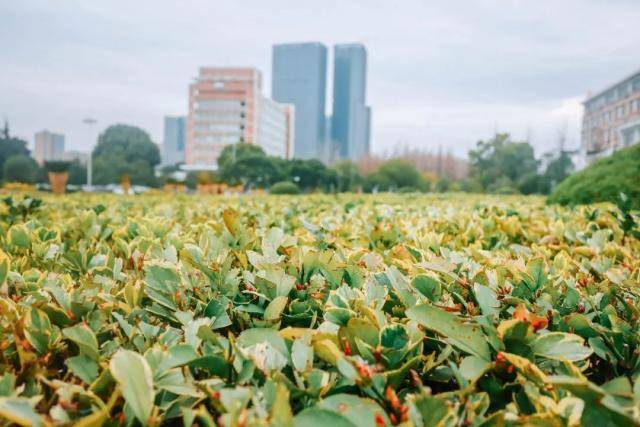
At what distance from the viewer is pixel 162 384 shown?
0.95 meters

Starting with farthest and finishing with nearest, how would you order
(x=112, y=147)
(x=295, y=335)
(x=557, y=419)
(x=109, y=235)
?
(x=112, y=147) → (x=109, y=235) → (x=295, y=335) → (x=557, y=419)

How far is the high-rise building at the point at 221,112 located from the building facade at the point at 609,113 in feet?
196

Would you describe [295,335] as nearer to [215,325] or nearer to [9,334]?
Result: [215,325]

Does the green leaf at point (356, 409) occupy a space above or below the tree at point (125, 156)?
below

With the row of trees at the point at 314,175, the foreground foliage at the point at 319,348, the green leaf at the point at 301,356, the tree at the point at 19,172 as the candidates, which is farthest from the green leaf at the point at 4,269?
the tree at the point at 19,172

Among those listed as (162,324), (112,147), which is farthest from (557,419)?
(112,147)

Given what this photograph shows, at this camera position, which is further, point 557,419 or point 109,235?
point 109,235

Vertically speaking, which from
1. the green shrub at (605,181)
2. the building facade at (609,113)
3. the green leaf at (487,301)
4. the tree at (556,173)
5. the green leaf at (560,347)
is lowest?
the green leaf at (560,347)

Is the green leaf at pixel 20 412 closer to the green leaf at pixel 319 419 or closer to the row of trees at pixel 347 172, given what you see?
the green leaf at pixel 319 419

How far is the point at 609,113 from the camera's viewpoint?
7269cm

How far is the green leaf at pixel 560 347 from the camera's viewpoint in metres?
1.07

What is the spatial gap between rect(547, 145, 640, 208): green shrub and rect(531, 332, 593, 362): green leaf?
8592 millimetres

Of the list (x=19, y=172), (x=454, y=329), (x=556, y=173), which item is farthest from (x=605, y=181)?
(x=19, y=172)

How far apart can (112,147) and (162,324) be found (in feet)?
308
